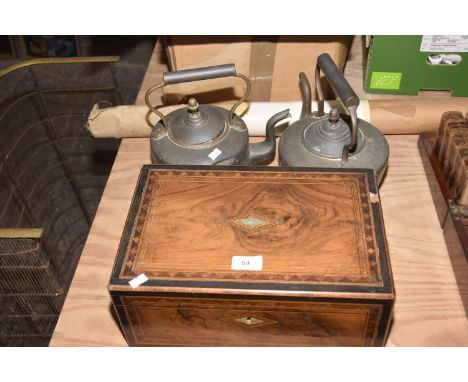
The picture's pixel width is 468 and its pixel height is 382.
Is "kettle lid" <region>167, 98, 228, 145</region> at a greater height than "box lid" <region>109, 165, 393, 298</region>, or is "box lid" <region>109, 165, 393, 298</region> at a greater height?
"kettle lid" <region>167, 98, 228, 145</region>

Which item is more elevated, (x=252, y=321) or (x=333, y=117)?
(x=333, y=117)

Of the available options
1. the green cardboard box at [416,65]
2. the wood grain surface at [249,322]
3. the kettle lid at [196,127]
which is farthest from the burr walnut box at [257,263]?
the green cardboard box at [416,65]

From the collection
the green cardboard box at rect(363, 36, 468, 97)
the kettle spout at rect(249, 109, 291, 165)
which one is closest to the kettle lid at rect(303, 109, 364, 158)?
the kettle spout at rect(249, 109, 291, 165)

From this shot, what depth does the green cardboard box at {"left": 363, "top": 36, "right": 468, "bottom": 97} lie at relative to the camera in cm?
132

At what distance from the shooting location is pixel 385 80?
143 cm

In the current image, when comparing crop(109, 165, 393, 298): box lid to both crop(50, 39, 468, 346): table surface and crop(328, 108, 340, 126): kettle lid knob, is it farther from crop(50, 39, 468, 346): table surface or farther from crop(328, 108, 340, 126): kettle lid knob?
crop(50, 39, 468, 346): table surface

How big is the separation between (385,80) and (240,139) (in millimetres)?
547

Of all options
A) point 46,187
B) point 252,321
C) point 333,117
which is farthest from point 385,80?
point 46,187

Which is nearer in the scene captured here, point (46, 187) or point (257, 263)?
point (257, 263)

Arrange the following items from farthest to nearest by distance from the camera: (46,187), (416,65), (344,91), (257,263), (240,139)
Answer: (46,187)
(416,65)
(240,139)
(344,91)
(257,263)

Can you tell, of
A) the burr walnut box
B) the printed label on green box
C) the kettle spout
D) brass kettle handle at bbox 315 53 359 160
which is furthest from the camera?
the printed label on green box

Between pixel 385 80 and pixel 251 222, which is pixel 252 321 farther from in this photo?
pixel 385 80

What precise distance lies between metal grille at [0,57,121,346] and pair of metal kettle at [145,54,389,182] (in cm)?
39
